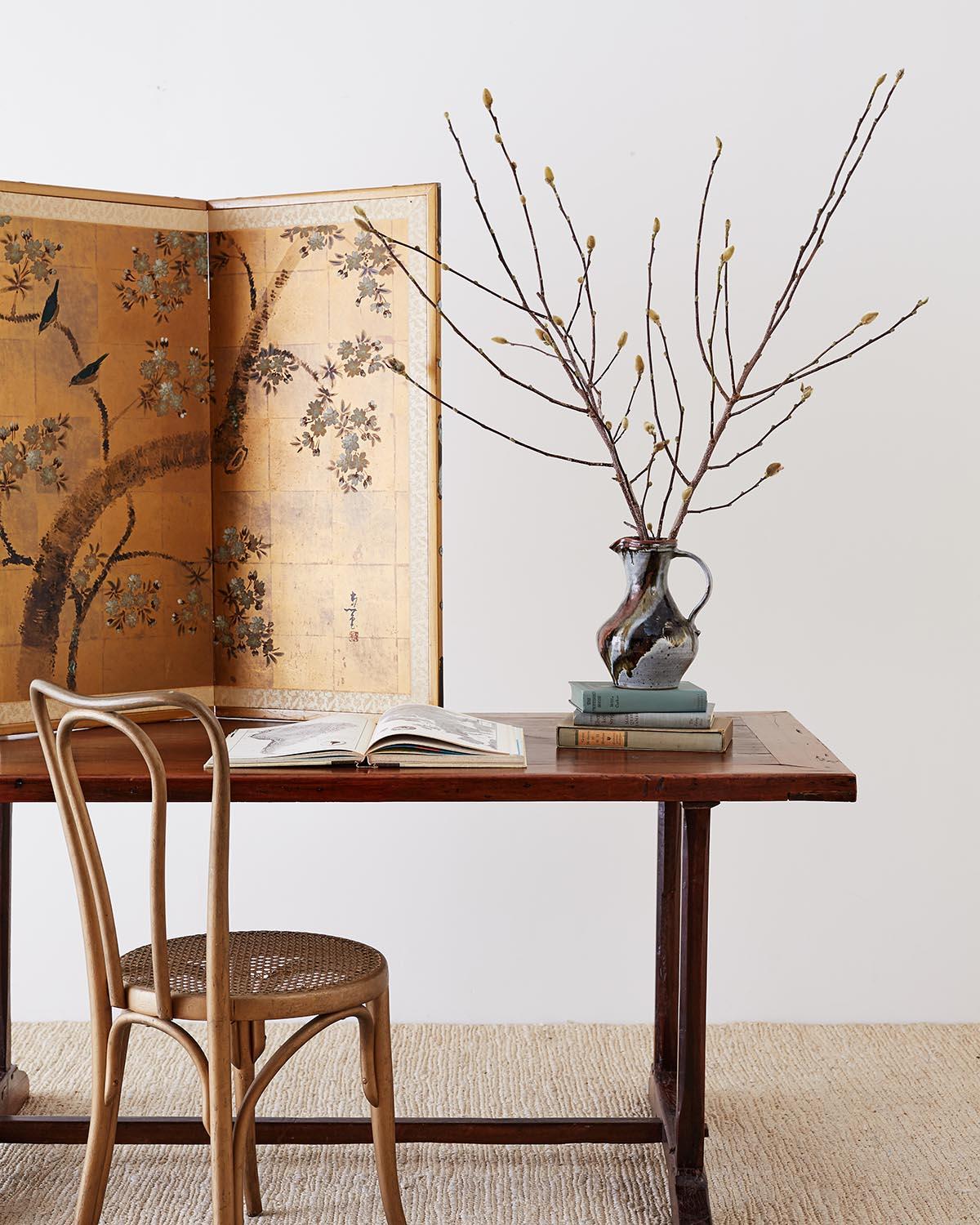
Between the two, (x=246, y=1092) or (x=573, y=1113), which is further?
(x=573, y=1113)

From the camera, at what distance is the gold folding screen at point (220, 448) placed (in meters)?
2.37

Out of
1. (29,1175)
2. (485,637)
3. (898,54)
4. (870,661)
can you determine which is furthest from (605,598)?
(29,1175)

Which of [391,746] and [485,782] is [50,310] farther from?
[485,782]

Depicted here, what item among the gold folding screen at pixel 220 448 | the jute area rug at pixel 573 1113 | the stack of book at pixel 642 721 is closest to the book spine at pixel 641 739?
the stack of book at pixel 642 721

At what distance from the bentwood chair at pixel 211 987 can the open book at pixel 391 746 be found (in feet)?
0.51

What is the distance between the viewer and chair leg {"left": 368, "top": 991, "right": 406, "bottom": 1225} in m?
1.92

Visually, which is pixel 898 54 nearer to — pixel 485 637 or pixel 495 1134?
pixel 485 637

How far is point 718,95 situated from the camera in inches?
113

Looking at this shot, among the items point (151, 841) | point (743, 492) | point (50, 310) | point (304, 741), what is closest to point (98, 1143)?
point (151, 841)

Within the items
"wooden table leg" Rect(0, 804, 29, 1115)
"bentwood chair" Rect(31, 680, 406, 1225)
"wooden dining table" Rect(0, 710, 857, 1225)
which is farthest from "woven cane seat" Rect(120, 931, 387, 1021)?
"wooden table leg" Rect(0, 804, 29, 1115)

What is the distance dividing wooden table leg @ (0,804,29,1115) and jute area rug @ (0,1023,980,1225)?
7 cm

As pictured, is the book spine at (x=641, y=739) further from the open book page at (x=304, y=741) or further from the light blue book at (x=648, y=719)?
the open book page at (x=304, y=741)

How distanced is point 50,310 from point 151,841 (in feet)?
3.66

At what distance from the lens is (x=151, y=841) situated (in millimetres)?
1680
